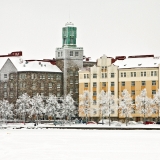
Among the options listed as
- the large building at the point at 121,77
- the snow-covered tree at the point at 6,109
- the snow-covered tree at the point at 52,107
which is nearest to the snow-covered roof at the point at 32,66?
the large building at the point at 121,77

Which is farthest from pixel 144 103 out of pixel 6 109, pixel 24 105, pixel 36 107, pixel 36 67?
pixel 36 67

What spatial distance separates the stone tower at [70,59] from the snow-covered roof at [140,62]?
13.2 metres

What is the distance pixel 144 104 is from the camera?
135 m

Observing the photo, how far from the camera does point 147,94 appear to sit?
143750mm

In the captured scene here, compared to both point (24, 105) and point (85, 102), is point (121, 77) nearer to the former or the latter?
point (85, 102)

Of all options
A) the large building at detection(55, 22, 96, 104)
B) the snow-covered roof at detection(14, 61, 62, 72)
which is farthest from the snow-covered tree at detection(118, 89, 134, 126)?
the snow-covered roof at detection(14, 61, 62, 72)

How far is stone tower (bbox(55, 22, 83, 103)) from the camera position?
521 feet

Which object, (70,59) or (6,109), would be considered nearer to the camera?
(6,109)

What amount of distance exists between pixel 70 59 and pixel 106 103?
25768mm

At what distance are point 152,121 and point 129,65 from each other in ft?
48.6

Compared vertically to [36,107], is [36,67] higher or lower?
higher
